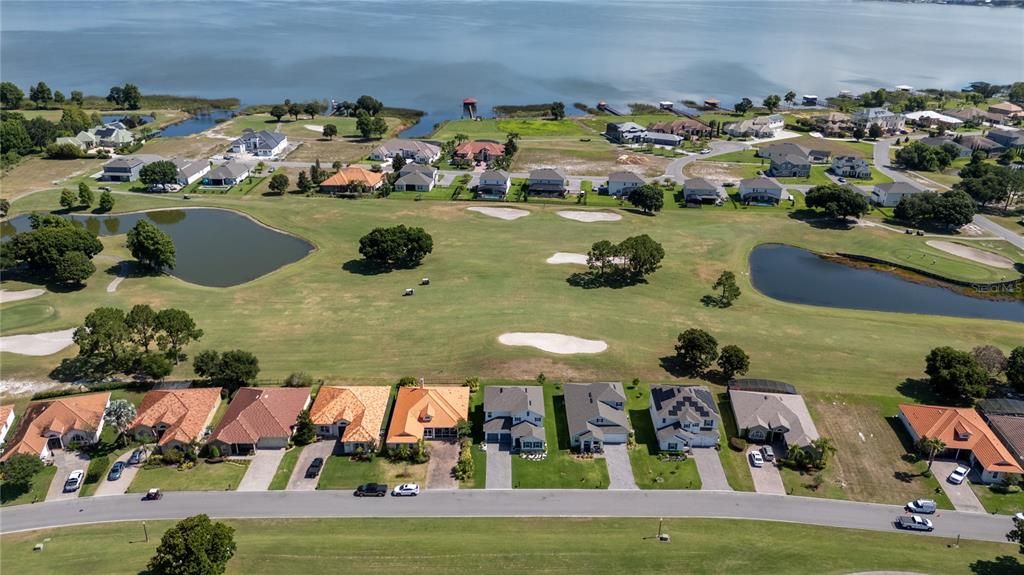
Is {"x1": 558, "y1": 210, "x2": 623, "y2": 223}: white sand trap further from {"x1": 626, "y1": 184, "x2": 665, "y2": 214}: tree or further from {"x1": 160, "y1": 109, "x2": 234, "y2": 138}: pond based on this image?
{"x1": 160, "y1": 109, "x2": 234, "y2": 138}: pond

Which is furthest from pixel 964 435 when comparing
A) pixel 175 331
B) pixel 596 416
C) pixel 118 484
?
pixel 175 331

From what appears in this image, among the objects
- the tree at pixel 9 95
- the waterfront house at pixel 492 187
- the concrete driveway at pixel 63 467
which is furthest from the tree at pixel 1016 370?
the tree at pixel 9 95

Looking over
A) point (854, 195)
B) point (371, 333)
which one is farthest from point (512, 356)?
point (854, 195)

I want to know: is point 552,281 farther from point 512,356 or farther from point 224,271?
point 224,271

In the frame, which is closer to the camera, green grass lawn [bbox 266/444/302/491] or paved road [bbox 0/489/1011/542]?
paved road [bbox 0/489/1011/542]

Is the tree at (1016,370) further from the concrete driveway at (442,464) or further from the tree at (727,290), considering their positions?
the concrete driveway at (442,464)

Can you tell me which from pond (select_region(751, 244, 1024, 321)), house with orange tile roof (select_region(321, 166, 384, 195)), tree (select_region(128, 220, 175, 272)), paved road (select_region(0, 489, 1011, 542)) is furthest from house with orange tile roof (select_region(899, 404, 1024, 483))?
house with orange tile roof (select_region(321, 166, 384, 195))
